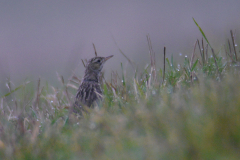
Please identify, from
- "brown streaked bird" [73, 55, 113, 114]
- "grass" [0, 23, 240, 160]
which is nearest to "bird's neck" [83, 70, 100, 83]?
"brown streaked bird" [73, 55, 113, 114]

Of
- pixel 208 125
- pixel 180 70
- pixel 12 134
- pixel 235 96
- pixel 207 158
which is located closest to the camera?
pixel 207 158

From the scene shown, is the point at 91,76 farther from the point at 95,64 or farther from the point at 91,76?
the point at 95,64

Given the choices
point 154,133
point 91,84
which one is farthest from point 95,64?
point 154,133

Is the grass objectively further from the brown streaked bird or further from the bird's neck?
the bird's neck

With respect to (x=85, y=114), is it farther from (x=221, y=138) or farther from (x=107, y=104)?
(x=221, y=138)

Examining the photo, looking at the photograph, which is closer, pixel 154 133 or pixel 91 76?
pixel 154 133

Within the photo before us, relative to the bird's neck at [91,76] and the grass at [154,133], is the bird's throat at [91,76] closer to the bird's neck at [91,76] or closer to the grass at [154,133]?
the bird's neck at [91,76]

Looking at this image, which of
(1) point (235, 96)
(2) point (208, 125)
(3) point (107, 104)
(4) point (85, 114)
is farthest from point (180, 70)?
(2) point (208, 125)

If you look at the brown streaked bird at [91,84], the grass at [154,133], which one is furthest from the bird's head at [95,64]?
the grass at [154,133]
